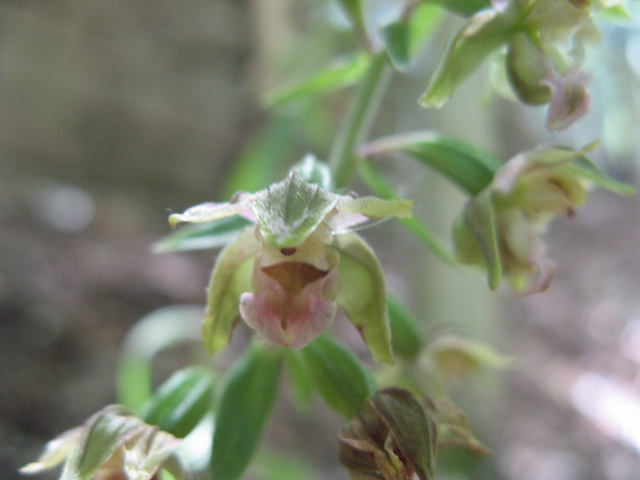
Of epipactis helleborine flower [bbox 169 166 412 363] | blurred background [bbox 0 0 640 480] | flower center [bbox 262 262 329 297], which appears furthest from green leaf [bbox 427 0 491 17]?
flower center [bbox 262 262 329 297]

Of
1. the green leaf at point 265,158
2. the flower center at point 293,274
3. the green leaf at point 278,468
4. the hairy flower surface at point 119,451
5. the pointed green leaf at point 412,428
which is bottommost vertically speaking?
the pointed green leaf at point 412,428

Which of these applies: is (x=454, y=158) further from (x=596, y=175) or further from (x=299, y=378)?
(x=299, y=378)

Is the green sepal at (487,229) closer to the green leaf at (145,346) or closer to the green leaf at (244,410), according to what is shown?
the green leaf at (244,410)

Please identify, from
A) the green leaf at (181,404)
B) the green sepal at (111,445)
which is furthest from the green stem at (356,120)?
the green sepal at (111,445)

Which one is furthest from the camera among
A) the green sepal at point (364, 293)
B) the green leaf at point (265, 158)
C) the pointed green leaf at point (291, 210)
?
the green leaf at point (265, 158)

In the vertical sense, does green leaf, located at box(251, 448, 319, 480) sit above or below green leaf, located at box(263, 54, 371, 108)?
below

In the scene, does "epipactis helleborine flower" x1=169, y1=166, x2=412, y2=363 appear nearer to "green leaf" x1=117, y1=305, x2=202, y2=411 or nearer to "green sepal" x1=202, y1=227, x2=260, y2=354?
"green sepal" x1=202, y1=227, x2=260, y2=354
